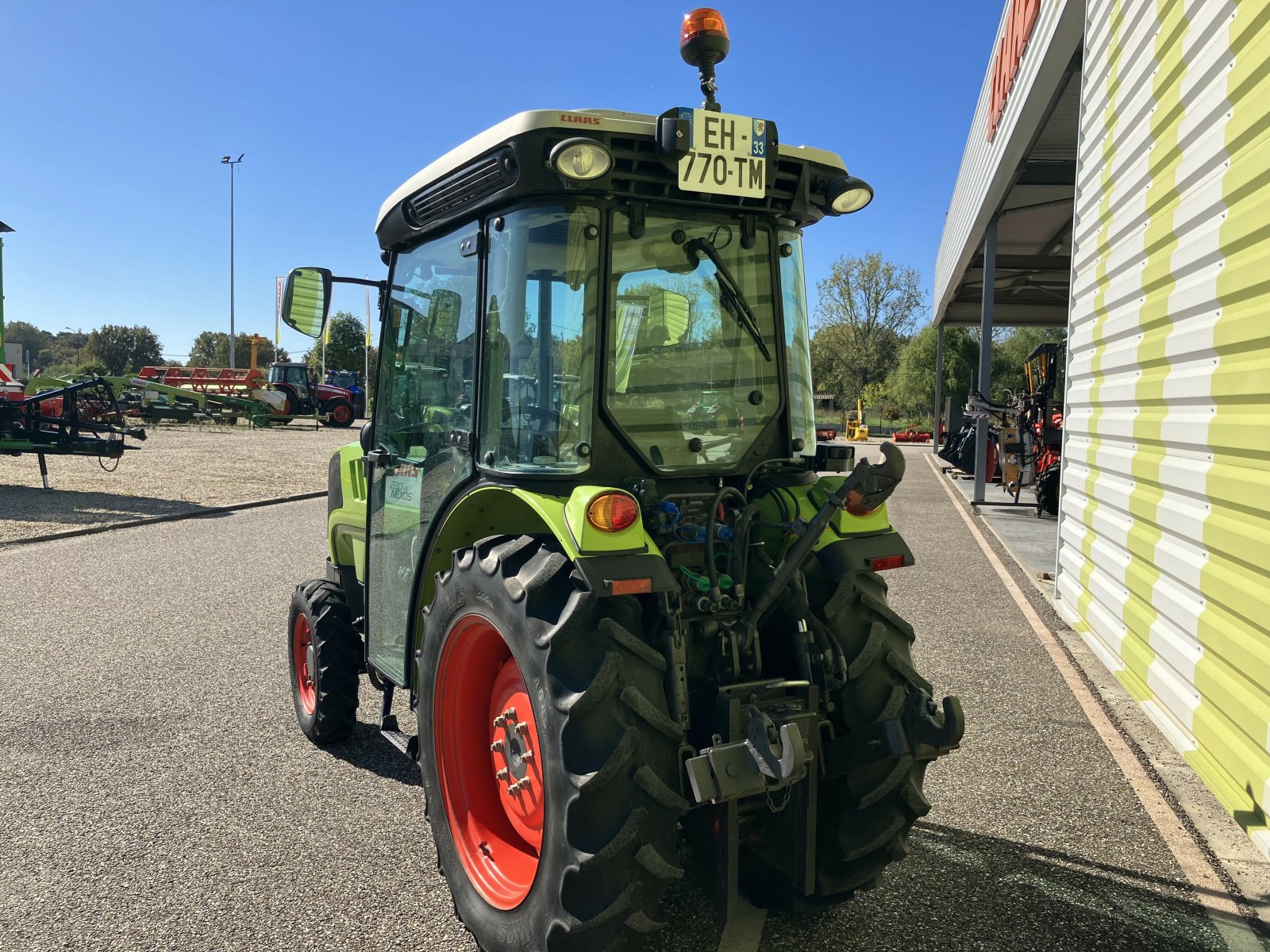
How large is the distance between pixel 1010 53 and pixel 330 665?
10347 millimetres

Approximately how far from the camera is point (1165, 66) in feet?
16.8

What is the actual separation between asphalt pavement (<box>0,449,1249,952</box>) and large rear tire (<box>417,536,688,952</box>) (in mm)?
456

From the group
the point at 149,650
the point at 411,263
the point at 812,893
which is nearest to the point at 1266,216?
the point at 812,893

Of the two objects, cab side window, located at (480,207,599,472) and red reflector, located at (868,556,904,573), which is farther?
red reflector, located at (868,556,904,573)

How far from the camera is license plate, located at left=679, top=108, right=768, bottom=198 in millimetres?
2561

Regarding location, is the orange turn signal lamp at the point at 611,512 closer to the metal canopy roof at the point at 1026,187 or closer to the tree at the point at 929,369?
the metal canopy roof at the point at 1026,187

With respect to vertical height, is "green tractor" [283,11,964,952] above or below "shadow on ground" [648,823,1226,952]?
above

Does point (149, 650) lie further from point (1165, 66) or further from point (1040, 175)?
point (1040, 175)

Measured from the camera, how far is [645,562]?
2.36 metres

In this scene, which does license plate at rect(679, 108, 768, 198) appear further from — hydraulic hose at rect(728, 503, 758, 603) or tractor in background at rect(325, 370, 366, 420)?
tractor in background at rect(325, 370, 366, 420)

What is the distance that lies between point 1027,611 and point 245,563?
6.98 metres

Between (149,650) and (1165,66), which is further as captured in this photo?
(149,650)

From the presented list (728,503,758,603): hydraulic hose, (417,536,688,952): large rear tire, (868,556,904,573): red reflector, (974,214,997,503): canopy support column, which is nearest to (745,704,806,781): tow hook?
(417,536,688,952): large rear tire

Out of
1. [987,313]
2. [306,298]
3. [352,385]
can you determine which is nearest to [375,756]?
[306,298]
